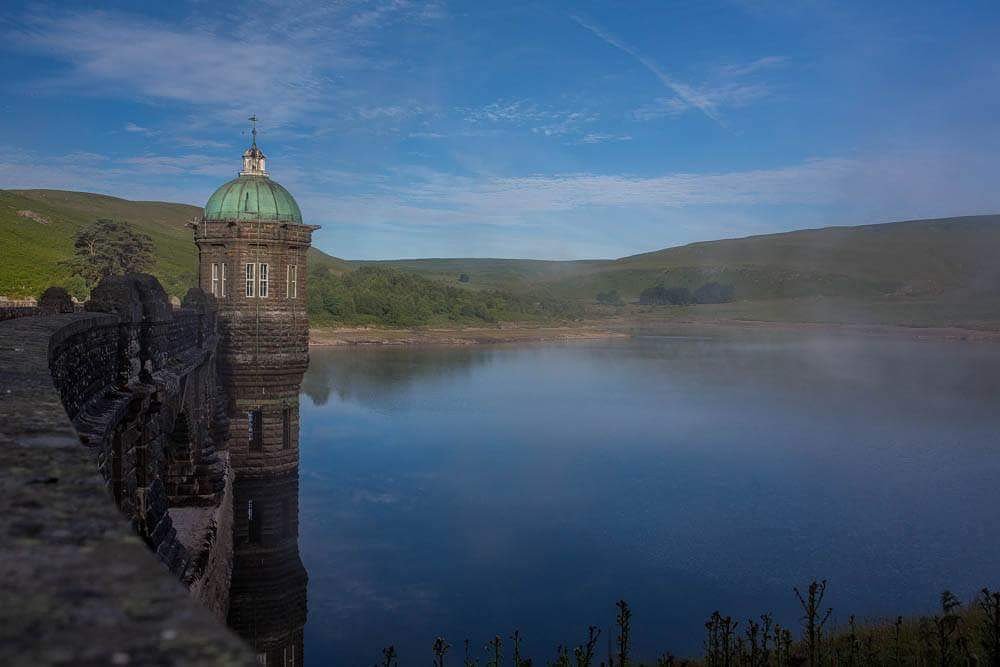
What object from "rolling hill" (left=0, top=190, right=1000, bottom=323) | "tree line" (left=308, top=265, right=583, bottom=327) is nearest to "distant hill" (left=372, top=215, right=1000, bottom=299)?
"rolling hill" (left=0, top=190, right=1000, bottom=323)

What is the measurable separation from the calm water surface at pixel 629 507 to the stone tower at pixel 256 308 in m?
3.87

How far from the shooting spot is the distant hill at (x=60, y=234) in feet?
144

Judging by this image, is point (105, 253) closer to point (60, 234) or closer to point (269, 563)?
point (60, 234)

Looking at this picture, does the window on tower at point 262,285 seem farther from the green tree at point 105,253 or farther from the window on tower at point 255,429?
the green tree at point 105,253

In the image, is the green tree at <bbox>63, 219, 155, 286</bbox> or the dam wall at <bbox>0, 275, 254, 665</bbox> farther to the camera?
the green tree at <bbox>63, 219, 155, 286</bbox>

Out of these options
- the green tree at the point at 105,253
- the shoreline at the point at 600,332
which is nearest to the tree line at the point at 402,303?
the shoreline at the point at 600,332

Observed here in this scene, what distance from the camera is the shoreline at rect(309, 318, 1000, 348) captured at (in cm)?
7775

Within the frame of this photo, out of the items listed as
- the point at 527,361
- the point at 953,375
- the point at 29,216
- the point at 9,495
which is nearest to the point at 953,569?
the point at 9,495

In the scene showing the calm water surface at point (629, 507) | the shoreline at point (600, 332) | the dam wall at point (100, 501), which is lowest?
the calm water surface at point (629, 507)

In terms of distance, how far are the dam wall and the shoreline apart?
63.6m

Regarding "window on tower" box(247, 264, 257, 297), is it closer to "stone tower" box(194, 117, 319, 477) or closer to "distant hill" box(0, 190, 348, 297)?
"stone tower" box(194, 117, 319, 477)

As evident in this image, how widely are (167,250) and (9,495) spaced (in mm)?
106201

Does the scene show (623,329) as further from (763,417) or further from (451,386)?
(763,417)

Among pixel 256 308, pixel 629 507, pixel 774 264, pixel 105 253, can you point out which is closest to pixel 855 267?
pixel 774 264
